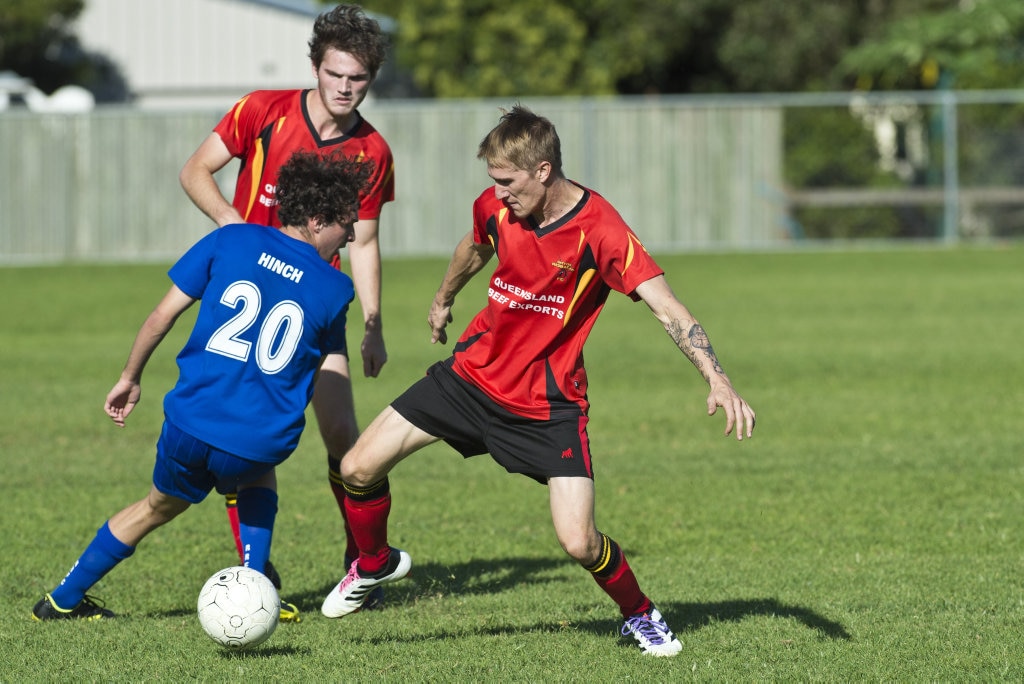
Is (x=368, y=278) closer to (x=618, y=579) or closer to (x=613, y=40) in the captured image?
(x=618, y=579)

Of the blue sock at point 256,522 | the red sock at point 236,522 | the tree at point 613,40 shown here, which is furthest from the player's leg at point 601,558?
the tree at point 613,40

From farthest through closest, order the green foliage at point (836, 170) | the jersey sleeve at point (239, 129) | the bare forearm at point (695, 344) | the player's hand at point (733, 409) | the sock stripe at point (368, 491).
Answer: the green foliage at point (836, 170) → the jersey sleeve at point (239, 129) → the sock stripe at point (368, 491) → the bare forearm at point (695, 344) → the player's hand at point (733, 409)

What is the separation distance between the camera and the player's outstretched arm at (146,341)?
512cm

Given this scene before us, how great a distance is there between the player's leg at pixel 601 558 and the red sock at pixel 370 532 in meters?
0.84

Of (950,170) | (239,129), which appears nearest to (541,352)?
(239,129)

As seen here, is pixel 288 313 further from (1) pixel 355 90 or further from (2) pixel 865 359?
(2) pixel 865 359

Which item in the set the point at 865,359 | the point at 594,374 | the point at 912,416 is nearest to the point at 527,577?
the point at 912,416

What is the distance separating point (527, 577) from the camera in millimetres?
6520

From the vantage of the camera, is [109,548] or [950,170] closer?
[109,548]

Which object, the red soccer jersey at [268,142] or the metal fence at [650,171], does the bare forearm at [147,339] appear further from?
the metal fence at [650,171]

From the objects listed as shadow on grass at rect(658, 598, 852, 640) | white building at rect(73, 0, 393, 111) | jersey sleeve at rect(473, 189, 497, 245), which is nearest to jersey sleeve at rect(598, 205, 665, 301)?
jersey sleeve at rect(473, 189, 497, 245)

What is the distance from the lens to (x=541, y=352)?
5344 millimetres

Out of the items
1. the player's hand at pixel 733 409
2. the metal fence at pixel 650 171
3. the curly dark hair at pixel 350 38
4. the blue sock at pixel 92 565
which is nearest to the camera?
the player's hand at pixel 733 409

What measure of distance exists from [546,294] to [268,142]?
176 centimetres
